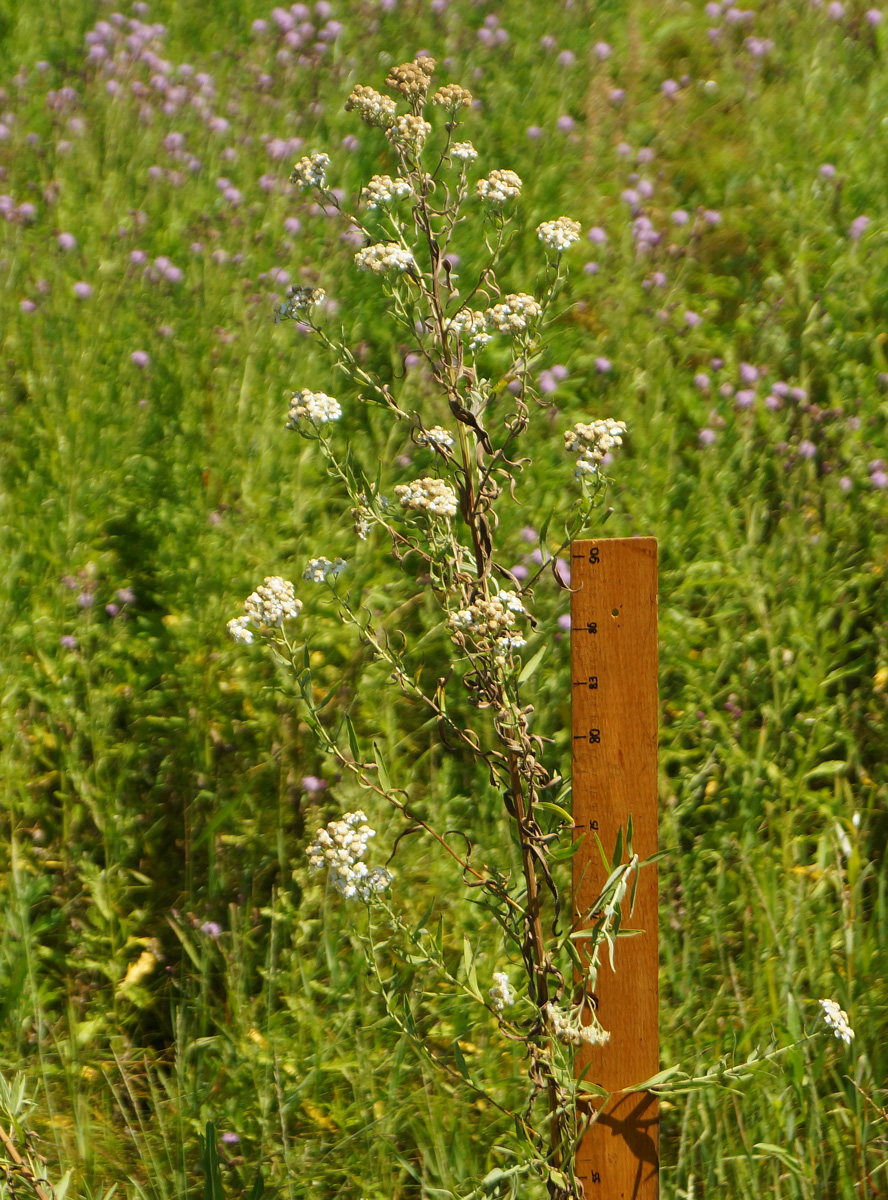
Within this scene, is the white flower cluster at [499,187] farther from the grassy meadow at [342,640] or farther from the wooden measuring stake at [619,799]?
the wooden measuring stake at [619,799]

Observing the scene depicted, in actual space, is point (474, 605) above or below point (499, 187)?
below

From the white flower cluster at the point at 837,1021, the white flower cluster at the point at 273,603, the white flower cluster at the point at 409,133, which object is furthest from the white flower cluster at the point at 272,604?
the white flower cluster at the point at 837,1021

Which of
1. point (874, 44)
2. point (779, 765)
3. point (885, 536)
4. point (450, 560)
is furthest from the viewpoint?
point (874, 44)

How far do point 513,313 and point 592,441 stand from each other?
0.76 ft

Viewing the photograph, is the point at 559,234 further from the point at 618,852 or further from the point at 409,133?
the point at 618,852

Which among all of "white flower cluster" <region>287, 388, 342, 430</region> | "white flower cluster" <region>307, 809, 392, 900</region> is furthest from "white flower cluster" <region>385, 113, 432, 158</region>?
"white flower cluster" <region>307, 809, 392, 900</region>

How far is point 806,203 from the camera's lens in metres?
4.13

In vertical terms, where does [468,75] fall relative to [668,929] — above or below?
above

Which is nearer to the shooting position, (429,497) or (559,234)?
(429,497)

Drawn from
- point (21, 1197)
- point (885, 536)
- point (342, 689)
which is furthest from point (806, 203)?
point (21, 1197)

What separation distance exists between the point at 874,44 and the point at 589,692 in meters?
5.12

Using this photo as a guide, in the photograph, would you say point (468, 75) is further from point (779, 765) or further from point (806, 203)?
point (779, 765)

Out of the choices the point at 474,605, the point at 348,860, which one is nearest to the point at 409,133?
the point at 474,605

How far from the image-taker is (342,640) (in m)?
3.06
